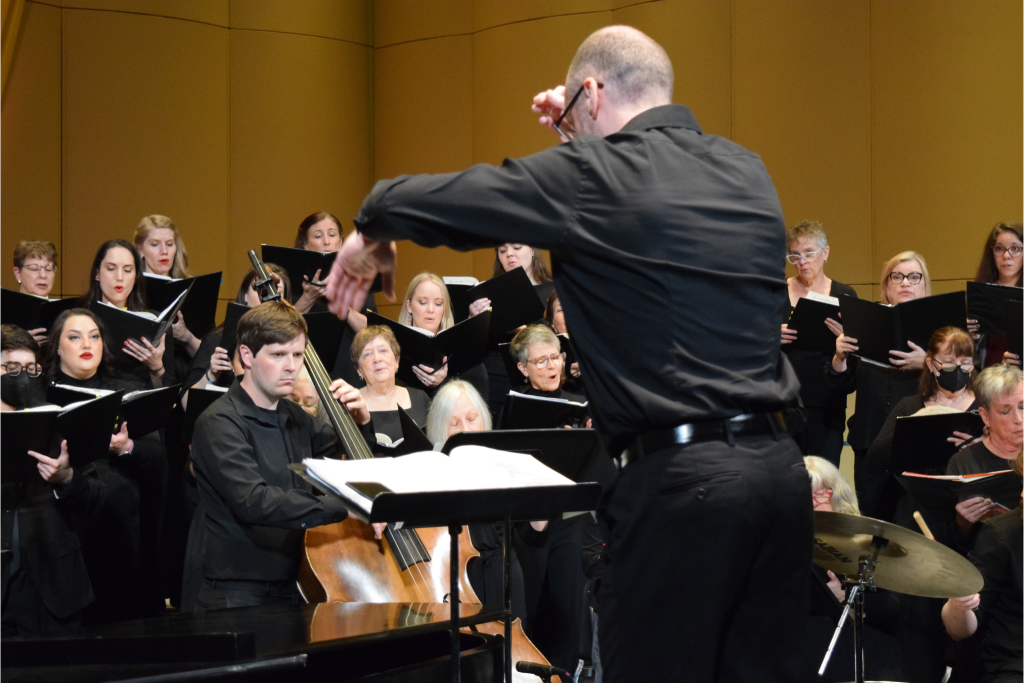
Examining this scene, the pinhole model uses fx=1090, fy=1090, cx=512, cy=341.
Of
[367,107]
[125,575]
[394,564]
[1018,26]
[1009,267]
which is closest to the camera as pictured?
[394,564]

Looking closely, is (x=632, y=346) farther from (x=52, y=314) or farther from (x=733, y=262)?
(x=52, y=314)

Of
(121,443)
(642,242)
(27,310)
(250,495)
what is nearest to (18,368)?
(121,443)

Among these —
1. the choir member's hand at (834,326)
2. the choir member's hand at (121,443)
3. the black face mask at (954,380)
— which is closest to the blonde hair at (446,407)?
the choir member's hand at (121,443)

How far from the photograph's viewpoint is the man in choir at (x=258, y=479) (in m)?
3.05

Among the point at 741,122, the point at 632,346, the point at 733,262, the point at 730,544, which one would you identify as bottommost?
the point at 730,544

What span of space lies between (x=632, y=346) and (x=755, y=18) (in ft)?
17.9

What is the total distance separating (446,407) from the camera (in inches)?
161

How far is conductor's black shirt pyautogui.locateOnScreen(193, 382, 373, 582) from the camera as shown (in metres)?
3.03

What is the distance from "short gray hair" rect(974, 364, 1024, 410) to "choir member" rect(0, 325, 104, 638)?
308 cm

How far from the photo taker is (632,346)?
1.63m

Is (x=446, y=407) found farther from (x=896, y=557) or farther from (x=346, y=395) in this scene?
(x=896, y=557)

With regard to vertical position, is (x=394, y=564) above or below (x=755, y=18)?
below

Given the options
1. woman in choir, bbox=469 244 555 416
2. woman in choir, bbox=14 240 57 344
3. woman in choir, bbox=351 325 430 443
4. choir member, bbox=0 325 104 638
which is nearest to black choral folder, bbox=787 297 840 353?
woman in choir, bbox=469 244 555 416

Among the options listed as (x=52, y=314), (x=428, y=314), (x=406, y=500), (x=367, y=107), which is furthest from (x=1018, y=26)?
(x=406, y=500)
